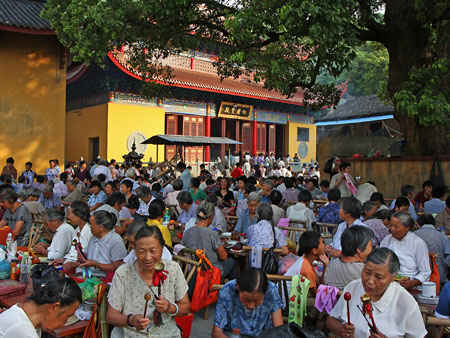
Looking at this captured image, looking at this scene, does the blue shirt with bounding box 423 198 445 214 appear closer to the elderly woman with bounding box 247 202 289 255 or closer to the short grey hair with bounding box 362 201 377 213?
the short grey hair with bounding box 362 201 377 213

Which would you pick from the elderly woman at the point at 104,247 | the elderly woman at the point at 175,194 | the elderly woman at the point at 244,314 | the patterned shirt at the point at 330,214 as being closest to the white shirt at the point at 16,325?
the elderly woman at the point at 244,314

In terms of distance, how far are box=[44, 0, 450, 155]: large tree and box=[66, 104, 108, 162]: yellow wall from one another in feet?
29.0

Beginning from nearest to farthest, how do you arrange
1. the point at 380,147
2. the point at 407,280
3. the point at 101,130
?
1. the point at 407,280
2. the point at 380,147
3. the point at 101,130

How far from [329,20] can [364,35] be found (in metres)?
3.08

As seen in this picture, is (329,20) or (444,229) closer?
(444,229)

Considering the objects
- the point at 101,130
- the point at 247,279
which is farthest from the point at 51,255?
the point at 101,130

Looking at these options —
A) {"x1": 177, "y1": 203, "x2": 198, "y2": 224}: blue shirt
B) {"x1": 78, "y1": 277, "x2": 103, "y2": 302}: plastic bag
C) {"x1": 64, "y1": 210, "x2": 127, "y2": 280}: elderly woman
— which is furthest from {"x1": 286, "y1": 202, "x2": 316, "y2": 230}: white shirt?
{"x1": 78, "y1": 277, "x2": 103, "y2": 302}: plastic bag

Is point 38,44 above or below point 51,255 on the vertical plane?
above

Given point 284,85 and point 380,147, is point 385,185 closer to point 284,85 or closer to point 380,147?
point 380,147

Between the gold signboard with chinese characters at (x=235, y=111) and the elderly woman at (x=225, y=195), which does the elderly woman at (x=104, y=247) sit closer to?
the elderly woman at (x=225, y=195)

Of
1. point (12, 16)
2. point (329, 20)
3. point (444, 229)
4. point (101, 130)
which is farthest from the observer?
point (101, 130)

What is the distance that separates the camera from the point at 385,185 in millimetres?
10109

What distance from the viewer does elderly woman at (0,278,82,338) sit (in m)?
2.18

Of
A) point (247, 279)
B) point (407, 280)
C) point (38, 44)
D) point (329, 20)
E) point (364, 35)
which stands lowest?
point (407, 280)
